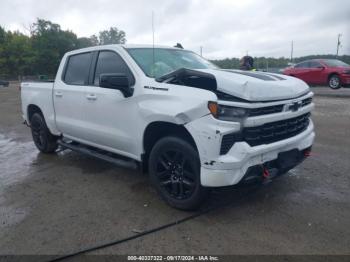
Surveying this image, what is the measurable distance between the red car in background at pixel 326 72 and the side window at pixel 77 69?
1299 cm

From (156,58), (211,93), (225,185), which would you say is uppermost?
(156,58)

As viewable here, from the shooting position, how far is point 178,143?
3449 millimetres

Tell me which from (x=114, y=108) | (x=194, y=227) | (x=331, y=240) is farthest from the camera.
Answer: (x=114, y=108)

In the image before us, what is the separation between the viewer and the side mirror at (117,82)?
3.69 meters

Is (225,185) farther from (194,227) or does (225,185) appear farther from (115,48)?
(115,48)

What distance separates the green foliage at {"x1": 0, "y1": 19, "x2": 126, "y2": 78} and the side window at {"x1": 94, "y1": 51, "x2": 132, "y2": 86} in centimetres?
6419

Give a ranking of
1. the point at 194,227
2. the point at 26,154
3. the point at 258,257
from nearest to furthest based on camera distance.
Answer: the point at 258,257 → the point at 194,227 → the point at 26,154

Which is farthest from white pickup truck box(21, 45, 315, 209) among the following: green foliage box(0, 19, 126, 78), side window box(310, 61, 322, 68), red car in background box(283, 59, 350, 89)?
green foliage box(0, 19, 126, 78)

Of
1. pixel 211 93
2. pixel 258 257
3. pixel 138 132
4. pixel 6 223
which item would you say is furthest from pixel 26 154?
pixel 258 257

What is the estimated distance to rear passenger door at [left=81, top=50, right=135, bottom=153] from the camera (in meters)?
4.08

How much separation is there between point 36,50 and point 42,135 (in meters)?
67.8

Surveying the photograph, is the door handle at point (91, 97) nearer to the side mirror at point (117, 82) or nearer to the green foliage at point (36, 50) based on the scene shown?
the side mirror at point (117, 82)

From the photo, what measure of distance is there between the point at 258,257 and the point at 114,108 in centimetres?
249

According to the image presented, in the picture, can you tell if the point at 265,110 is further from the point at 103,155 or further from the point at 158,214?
the point at 103,155
